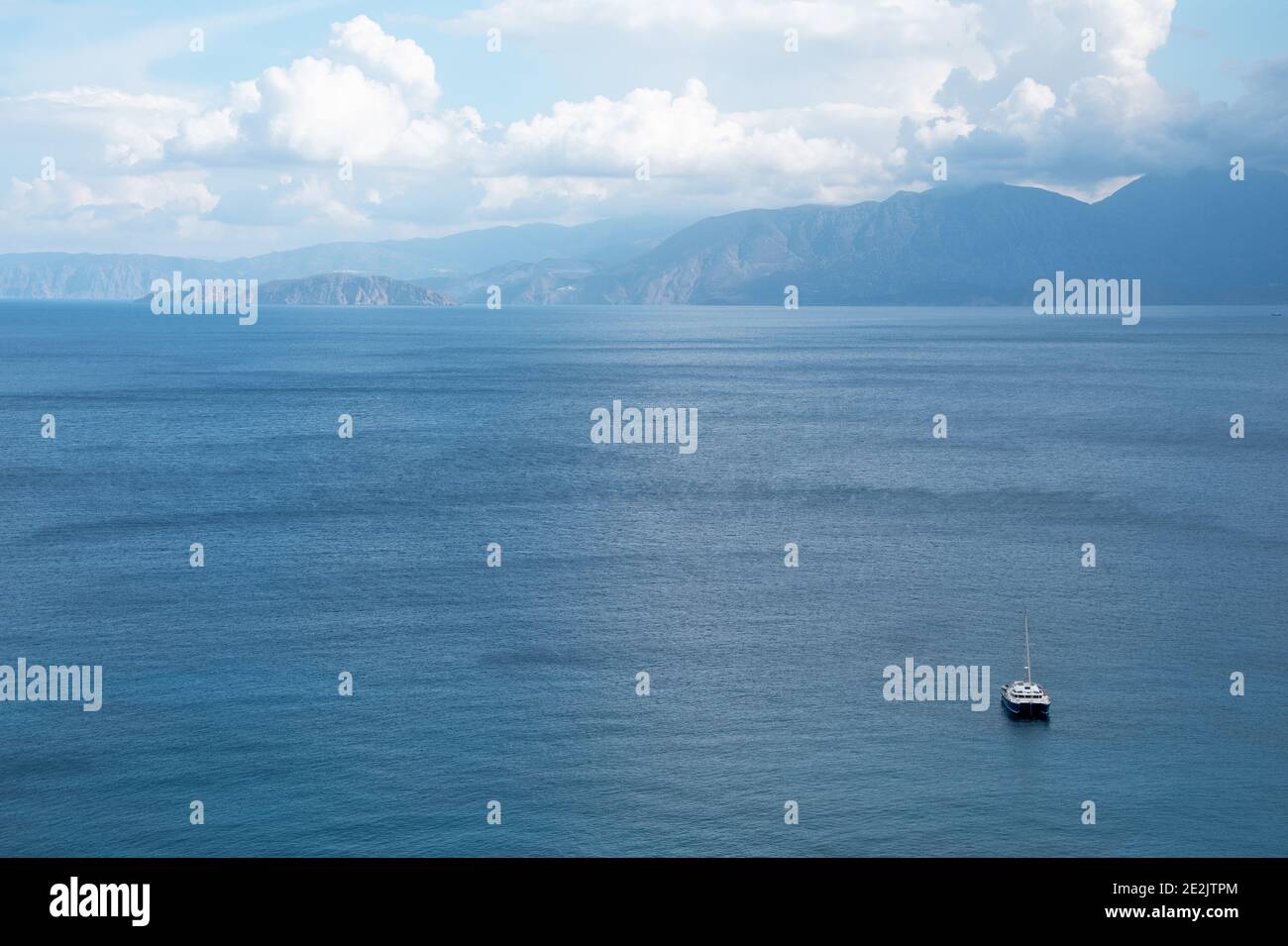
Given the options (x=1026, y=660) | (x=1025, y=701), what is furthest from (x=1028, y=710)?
(x=1026, y=660)

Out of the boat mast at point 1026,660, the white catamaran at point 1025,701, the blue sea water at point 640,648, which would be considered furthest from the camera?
the boat mast at point 1026,660

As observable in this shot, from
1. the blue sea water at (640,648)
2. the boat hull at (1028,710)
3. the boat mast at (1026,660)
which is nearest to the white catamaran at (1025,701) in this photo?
the boat hull at (1028,710)

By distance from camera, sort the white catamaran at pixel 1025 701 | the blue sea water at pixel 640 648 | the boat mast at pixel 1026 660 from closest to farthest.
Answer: the blue sea water at pixel 640 648, the white catamaran at pixel 1025 701, the boat mast at pixel 1026 660

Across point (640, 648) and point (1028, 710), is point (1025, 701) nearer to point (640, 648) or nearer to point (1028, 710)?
point (1028, 710)

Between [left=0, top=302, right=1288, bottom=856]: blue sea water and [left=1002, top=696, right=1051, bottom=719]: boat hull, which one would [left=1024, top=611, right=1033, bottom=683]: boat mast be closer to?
[left=0, top=302, right=1288, bottom=856]: blue sea water

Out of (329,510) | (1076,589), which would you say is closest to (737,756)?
(1076,589)

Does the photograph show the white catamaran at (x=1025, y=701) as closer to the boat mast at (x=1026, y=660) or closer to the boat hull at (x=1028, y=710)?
the boat hull at (x=1028, y=710)

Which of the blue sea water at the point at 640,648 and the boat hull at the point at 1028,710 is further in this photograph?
the boat hull at the point at 1028,710

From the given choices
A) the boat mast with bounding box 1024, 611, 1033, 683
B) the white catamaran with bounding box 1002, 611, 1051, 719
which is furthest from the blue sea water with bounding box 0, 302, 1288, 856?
the white catamaran with bounding box 1002, 611, 1051, 719

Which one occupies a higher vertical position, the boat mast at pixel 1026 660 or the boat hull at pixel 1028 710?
the boat mast at pixel 1026 660
